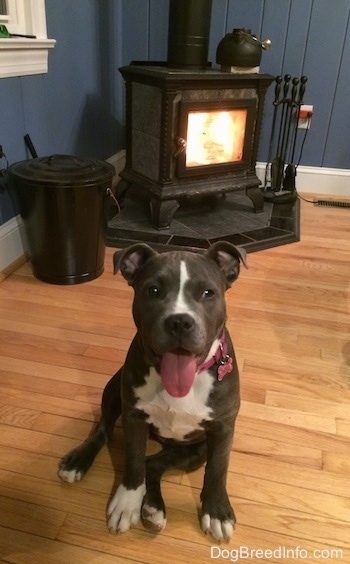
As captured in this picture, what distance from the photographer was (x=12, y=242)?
2574 millimetres

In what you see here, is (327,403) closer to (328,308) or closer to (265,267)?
(328,308)

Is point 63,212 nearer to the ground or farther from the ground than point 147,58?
nearer to the ground

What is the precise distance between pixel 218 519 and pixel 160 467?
21cm

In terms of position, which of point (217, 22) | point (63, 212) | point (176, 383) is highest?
point (217, 22)

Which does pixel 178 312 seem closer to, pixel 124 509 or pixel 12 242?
pixel 124 509

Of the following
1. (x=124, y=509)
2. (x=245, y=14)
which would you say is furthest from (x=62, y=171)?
Result: (x=245, y=14)

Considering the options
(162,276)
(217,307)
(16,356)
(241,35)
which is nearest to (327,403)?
(217,307)

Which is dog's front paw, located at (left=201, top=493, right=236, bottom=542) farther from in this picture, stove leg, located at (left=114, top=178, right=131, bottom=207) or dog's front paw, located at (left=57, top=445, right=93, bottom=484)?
stove leg, located at (left=114, top=178, right=131, bottom=207)

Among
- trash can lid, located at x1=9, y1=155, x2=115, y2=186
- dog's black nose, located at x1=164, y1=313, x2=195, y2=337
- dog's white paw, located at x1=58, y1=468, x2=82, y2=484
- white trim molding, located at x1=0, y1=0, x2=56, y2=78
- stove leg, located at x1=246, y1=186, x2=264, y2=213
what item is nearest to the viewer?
dog's black nose, located at x1=164, y1=313, x2=195, y2=337

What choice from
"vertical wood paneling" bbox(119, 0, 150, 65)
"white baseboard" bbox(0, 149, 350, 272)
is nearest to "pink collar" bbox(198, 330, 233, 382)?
"white baseboard" bbox(0, 149, 350, 272)

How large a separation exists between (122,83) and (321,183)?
1.79m

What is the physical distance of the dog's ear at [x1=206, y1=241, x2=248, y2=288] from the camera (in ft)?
3.88

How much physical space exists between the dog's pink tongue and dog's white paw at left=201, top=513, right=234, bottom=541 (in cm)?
43

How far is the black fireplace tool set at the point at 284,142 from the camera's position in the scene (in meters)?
3.54
